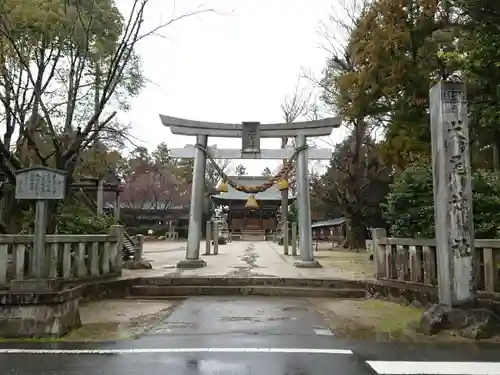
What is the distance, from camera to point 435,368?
430cm

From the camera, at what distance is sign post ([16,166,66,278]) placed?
19.4 feet

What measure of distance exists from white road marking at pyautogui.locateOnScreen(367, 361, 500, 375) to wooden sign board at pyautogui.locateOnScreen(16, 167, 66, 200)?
4365 mm

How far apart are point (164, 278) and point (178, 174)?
112 ft

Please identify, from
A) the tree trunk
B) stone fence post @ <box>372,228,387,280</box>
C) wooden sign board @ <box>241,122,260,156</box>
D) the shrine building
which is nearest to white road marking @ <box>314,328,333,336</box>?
stone fence post @ <box>372,228,387,280</box>

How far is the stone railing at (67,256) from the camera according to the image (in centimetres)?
734

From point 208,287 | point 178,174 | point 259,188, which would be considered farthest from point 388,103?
point 178,174

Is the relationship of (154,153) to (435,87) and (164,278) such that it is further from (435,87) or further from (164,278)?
(435,87)

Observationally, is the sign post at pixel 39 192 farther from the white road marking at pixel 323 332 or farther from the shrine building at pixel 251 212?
the shrine building at pixel 251 212

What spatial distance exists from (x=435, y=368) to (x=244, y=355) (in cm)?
186

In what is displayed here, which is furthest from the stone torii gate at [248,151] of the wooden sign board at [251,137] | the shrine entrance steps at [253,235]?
the shrine entrance steps at [253,235]

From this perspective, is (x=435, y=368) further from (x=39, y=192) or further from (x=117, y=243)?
(x=117, y=243)

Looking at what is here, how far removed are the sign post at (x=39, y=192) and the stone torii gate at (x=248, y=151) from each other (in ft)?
21.7

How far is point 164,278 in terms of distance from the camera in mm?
9984

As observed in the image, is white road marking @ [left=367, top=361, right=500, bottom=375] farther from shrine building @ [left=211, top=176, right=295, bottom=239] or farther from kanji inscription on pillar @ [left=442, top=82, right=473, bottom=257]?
shrine building @ [left=211, top=176, right=295, bottom=239]
